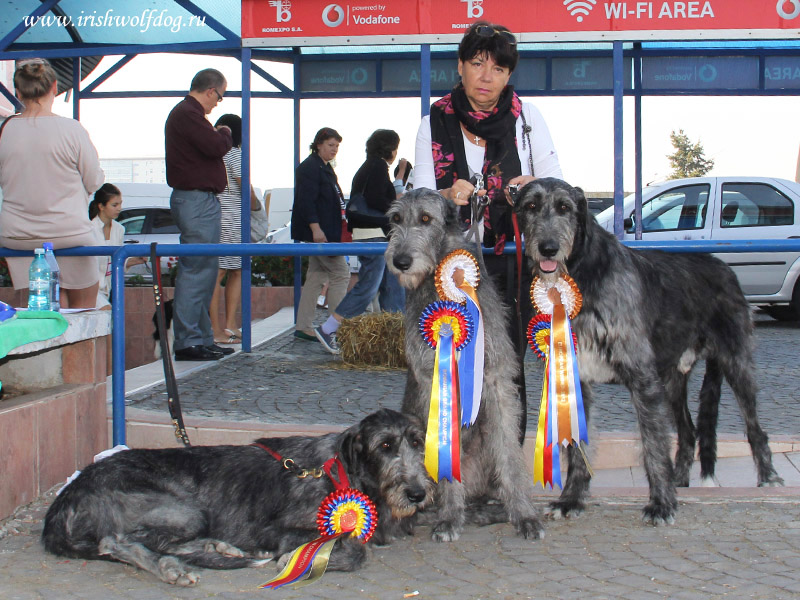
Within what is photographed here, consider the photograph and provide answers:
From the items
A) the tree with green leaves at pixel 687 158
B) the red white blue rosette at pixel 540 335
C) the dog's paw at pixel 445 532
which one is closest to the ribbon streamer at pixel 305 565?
the dog's paw at pixel 445 532

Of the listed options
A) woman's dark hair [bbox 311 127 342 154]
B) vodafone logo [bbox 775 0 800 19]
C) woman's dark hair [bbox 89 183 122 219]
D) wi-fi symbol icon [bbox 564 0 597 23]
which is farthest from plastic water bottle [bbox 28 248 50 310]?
vodafone logo [bbox 775 0 800 19]

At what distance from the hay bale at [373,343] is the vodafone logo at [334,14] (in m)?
2.86

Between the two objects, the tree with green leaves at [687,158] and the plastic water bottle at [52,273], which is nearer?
the plastic water bottle at [52,273]

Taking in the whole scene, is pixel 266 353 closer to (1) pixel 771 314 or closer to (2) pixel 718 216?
(2) pixel 718 216

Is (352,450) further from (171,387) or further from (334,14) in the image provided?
(334,14)

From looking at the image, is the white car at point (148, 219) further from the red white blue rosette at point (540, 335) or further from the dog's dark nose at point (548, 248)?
the dog's dark nose at point (548, 248)

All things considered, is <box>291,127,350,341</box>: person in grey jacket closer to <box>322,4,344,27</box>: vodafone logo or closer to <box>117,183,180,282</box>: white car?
<box>322,4,344,27</box>: vodafone logo

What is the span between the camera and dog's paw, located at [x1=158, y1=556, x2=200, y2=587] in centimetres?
335

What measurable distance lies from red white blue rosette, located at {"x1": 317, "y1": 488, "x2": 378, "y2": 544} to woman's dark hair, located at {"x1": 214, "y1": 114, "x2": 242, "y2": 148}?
6.17 meters

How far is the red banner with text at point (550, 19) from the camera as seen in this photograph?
783 centimetres

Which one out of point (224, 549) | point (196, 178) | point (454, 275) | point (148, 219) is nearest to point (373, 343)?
point (196, 178)

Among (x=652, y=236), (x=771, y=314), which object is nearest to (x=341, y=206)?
(x=652, y=236)

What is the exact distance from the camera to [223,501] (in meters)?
3.80

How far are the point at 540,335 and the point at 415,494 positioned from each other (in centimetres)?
117
